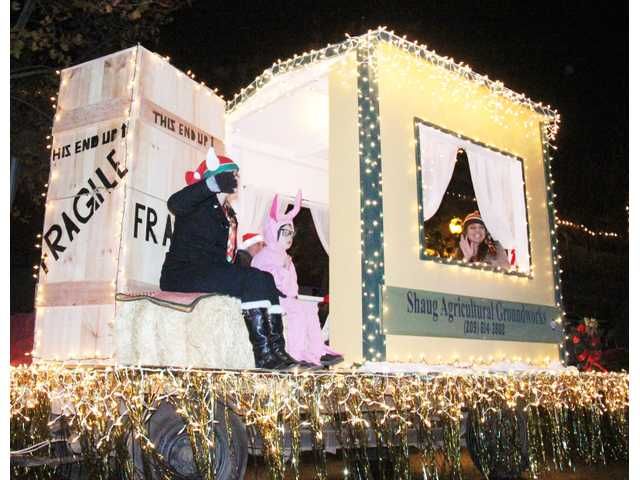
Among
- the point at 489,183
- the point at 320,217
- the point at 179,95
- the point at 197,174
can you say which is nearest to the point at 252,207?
the point at 320,217

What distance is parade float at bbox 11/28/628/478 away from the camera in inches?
150

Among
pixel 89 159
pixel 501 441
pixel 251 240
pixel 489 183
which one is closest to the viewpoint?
pixel 89 159

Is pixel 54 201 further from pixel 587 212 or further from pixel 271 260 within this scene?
pixel 587 212

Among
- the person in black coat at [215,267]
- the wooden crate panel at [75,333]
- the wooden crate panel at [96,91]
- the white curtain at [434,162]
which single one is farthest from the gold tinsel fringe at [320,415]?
the wooden crate panel at [96,91]

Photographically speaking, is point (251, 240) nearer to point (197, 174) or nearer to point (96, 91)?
point (197, 174)

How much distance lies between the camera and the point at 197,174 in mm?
4883

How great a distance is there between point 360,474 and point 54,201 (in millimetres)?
3212

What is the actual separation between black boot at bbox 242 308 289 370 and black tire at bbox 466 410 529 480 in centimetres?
184

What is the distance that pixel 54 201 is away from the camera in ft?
16.6

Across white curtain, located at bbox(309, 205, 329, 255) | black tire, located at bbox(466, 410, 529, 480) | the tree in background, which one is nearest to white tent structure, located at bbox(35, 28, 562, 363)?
black tire, located at bbox(466, 410, 529, 480)

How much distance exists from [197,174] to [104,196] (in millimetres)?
733

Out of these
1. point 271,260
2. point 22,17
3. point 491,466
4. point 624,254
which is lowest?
point 491,466

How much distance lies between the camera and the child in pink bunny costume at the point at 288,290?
20.2 feet
